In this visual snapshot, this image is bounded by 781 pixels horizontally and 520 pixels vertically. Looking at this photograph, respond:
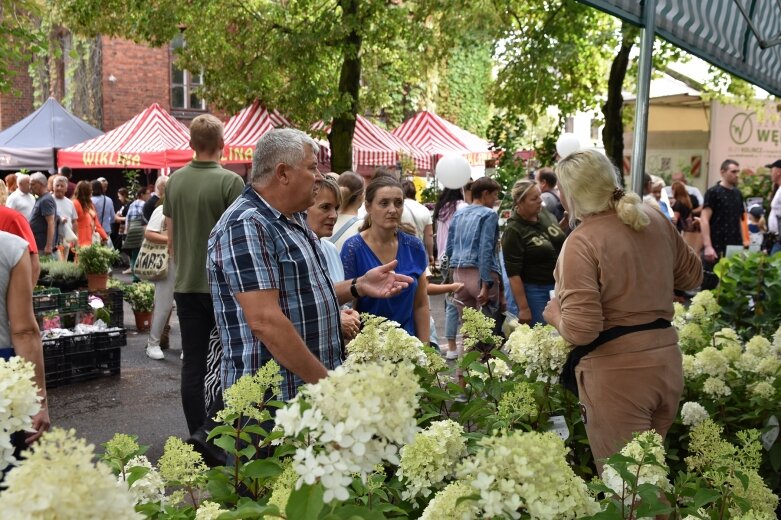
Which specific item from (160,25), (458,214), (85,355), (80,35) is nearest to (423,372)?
(458,214)

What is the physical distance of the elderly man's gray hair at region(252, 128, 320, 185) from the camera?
10.3 ft

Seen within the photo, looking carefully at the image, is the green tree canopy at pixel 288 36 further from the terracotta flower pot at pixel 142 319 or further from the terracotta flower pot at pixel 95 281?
the terracotta flower pot at pixel 95 281

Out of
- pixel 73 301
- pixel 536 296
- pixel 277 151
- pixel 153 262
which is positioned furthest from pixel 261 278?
pixel 73 301

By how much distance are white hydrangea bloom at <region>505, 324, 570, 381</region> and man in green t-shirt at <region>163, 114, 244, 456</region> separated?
234 cm

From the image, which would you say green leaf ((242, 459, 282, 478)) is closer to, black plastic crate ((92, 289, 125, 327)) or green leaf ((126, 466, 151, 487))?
green leaf ((126, 466, 151, 487))

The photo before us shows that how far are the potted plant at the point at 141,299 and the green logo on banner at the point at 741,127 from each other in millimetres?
13494

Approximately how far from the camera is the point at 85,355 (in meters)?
8.44

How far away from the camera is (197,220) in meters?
5.73

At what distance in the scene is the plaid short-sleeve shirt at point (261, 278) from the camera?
3041 millimetres

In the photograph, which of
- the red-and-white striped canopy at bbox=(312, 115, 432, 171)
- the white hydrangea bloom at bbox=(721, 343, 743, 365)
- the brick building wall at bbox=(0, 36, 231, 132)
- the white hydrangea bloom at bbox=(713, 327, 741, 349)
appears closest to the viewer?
the white hydrangea bloom at bbox=(721, 343, 743, 365)

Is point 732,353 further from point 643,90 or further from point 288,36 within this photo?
point 288,36

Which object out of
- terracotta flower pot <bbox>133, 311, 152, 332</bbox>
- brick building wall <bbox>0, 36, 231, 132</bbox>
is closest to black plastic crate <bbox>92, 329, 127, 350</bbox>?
terracotta flower pot <bbox>133, 311, 152, 332</bbox>

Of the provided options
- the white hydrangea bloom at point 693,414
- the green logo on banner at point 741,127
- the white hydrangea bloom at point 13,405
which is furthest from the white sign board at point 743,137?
the white hydrangea bloom at point 13,405

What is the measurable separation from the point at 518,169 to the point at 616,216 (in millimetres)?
9400
